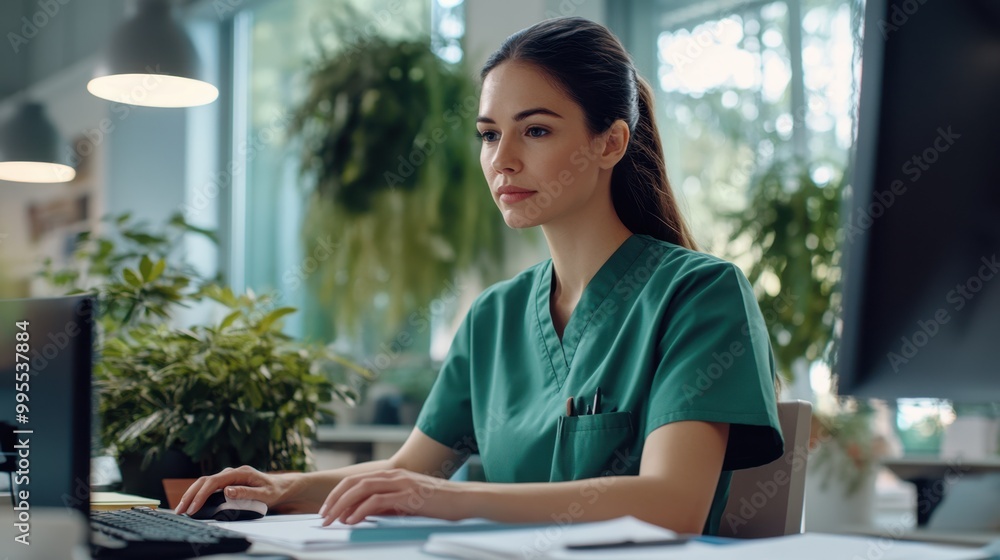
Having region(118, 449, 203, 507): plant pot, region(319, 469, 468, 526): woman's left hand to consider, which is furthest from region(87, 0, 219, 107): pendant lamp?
region(319, 469, 468, 526): woman's left hand

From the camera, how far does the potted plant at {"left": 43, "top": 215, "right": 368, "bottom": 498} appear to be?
164 cm

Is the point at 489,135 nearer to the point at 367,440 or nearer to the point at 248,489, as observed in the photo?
the point at 248,489

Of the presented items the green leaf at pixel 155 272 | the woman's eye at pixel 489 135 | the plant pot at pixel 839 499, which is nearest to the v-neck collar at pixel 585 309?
the woman's eye at pixel 489 135

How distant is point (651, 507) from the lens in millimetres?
1027

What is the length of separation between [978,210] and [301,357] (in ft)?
4.30

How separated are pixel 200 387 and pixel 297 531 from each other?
77 cm

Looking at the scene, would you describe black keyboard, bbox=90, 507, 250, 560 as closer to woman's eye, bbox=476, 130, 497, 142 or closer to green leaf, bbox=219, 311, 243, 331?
woman's eye, bbox=476, 130, 497, 142

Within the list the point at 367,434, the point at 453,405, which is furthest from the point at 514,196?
the point at 367,434

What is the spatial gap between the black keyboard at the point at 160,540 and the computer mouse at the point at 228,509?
0.42 ft

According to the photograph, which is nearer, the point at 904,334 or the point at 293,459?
the point at 904,334

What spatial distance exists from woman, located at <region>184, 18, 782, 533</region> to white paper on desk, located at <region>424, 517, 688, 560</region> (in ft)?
0.51

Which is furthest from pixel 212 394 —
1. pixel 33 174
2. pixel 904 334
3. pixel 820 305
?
pixel 820 305

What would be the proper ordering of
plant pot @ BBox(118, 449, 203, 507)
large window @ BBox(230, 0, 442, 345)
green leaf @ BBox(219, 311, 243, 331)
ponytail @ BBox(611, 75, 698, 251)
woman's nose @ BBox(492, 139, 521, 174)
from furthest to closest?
large window @ BBox(230, 0, 442, 345)
green leaf @ BBox(219, 311, 243, 331)
plant pot @ BBox(118, 449, 203, 507)
ponytail @ BBox(611, 75, 698, 251)
woman's nose @ BBox(492, 139, 521, 174)

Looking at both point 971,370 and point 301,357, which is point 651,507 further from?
point 301,357
